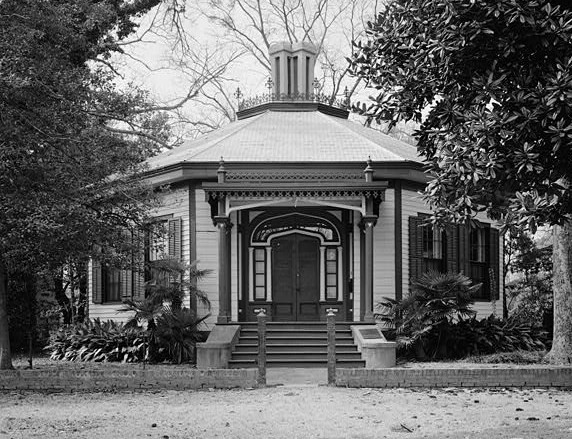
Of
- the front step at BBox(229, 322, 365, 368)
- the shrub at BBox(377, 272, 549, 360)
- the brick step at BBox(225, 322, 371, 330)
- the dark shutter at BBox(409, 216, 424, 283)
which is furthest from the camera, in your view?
the dark shutter at BBox(409, 216, 424, 283)

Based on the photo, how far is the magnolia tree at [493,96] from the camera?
7824 mm

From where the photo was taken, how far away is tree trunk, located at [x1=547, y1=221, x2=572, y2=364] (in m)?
16.3

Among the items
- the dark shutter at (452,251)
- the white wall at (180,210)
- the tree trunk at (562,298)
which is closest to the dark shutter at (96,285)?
the white wall at (180,210)

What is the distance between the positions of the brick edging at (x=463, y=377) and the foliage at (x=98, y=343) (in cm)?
671

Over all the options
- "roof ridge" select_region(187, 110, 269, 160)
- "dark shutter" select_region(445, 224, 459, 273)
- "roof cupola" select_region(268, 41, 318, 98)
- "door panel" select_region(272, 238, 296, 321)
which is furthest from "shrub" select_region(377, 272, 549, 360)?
"roof cupola" select_region(268, 41, 318, 98)

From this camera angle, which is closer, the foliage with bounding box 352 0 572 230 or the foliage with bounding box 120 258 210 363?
the foliage with bounding box 352 0 572 230

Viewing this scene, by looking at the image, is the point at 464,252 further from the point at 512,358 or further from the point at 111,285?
the point at 111,285

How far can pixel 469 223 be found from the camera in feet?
29.5

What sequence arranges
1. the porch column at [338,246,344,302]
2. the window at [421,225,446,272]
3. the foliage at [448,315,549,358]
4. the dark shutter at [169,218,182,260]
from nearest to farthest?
the foliage at [448,315,549,358] < the porch column at [338,246,344,302] < the dark shutter at [169,218,182,260] < the window at [421,225,446,272]

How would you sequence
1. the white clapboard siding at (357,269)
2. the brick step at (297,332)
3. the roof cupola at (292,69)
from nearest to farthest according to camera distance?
1. the brick step at (297,332)
2. the white clapboard siding at (357,269)
3. the roof cupola at (292,69)

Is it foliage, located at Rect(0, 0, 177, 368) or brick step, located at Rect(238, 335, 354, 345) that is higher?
foliage, located at Rect(0, 0, 177, 368)

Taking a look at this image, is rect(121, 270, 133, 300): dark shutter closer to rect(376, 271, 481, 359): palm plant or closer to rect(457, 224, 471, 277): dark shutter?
rect(376, 271, 481, 359): palm plant

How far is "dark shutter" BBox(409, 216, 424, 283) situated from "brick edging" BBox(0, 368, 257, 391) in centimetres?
769

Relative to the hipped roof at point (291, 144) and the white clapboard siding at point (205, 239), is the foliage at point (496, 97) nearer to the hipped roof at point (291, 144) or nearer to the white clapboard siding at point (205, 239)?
the hipped roof at point (291, 144)
